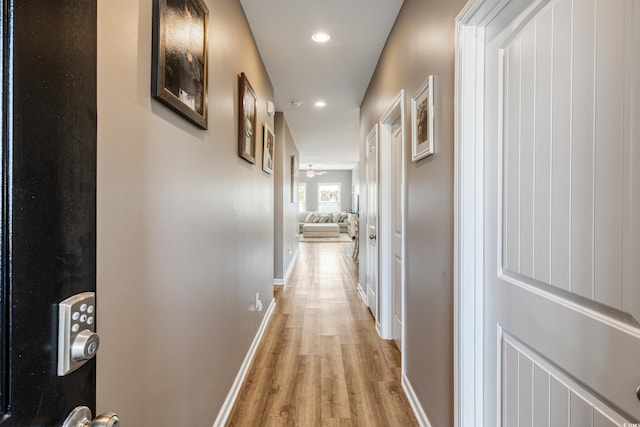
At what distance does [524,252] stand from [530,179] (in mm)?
226

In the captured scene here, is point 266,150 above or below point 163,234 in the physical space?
above

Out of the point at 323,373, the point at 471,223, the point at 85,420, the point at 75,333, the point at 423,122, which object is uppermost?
the point at 423,122

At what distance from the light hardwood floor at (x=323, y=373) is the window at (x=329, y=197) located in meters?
9.70

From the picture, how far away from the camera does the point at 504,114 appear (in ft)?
3.73

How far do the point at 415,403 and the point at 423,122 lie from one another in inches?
63.0

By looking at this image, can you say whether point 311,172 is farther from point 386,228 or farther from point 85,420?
point 85,420

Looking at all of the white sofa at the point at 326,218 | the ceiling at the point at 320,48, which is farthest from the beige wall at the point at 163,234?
the white sofa at the point at 326,218

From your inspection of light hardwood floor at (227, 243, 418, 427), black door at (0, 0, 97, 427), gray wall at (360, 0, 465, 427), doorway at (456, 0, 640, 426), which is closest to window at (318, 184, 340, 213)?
light hardwood floor at (227, 243, 418, 427)

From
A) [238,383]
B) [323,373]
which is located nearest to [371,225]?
[323,373]

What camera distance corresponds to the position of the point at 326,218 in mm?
12812

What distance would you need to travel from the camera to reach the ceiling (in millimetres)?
2275

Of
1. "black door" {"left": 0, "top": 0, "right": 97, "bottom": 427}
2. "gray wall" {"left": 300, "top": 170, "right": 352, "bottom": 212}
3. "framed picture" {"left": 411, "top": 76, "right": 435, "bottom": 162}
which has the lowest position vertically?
"black door" {"left": 0, "top": 0, "right": 97, "bottom": 427}

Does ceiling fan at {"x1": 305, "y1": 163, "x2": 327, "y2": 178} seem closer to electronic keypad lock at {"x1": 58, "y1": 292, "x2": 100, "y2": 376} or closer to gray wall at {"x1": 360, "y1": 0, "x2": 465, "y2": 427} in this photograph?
gray wall at {"x1": 360, "y1": 0, "x2": 465, "y2": 427}

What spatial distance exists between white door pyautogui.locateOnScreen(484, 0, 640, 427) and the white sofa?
37.8 feet
